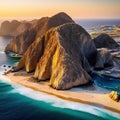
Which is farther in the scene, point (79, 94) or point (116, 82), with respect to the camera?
point (116, 82)

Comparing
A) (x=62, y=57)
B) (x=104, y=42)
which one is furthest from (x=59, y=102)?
(x=104, y=42)

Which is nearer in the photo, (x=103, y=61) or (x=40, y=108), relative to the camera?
(x=40, y=108)

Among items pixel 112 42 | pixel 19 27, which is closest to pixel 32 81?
pixel 112 42

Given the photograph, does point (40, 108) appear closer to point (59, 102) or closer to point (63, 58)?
point (59, 102)

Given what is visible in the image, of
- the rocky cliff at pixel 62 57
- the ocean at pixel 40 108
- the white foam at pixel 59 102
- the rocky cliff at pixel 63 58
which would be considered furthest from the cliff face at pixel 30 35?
the ocean at pixel 40 108

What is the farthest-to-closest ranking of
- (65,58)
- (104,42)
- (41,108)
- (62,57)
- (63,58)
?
(104,42) → (62,57) → (63,58) → (65,58) → (41,108)

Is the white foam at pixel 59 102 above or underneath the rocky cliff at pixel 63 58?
underneath

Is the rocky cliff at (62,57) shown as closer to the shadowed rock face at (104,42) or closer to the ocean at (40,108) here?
the ocean at (40,108)

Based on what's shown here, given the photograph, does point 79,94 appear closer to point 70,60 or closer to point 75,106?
point 75,106
